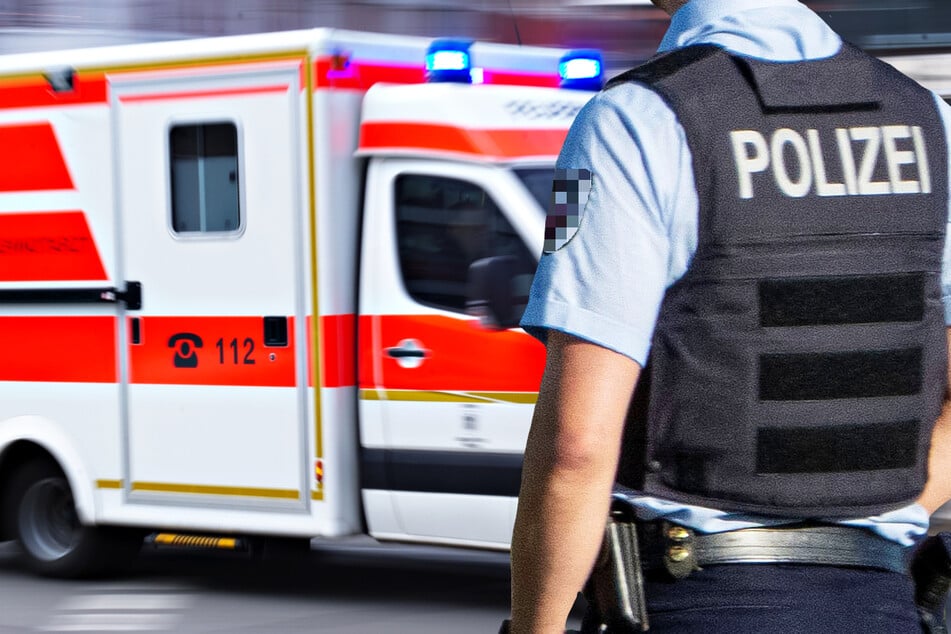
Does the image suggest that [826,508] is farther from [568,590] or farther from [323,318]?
[323,318]

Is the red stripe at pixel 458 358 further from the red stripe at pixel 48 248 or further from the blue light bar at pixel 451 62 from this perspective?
the red stripe at pixel 48 248

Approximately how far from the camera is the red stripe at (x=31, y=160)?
7277 millimetres

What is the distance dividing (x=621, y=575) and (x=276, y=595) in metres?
5.69

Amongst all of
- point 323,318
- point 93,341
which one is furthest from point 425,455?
point 93,341

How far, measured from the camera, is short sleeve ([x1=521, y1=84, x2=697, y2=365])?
162 cm

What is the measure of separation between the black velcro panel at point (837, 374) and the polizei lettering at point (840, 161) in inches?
6.9

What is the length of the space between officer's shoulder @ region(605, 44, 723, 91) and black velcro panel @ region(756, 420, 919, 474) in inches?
15.5

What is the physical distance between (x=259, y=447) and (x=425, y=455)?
2.57 feet

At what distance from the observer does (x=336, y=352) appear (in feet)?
21.4

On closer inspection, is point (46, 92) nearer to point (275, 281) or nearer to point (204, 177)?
point (204, 177)

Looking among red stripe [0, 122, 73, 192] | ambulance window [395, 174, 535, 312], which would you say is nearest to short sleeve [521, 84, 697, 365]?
ambulance window [395, 174, 535, 312]

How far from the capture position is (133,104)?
277 inches

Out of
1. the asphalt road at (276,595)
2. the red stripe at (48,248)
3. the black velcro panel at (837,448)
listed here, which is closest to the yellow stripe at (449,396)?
the asphalt road at (276,595)

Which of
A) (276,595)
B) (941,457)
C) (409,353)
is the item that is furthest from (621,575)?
(276,595)
